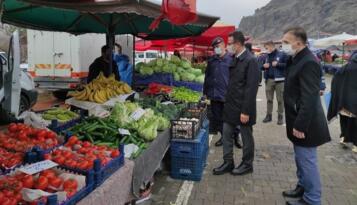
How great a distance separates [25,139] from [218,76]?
15.2 ft

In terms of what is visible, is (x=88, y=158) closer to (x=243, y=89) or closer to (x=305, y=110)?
(x=305, y=110)

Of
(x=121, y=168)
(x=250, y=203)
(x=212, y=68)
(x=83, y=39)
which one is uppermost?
(x=83, y=39)

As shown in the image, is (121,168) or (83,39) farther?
(83,39)

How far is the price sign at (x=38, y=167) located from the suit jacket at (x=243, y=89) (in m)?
3.02

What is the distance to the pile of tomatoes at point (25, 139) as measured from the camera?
3.72 meters

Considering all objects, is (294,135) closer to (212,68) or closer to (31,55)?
(212,68)

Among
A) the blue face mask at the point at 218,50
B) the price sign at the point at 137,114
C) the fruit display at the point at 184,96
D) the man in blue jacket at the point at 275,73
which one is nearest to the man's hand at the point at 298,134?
the price sign at the point at 137,114

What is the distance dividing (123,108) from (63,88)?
938 centimetres

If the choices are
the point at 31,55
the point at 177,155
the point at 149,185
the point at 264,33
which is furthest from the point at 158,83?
the point at 264,33

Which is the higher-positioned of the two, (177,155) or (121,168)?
(121,168)

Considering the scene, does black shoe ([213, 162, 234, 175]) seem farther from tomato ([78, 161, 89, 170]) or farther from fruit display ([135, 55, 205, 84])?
fruit display ([135, 55, 205, 84])

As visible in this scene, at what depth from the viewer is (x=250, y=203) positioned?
4.95 meters

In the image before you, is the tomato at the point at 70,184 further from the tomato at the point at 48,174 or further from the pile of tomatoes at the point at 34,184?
the tomato at the point at 48,174

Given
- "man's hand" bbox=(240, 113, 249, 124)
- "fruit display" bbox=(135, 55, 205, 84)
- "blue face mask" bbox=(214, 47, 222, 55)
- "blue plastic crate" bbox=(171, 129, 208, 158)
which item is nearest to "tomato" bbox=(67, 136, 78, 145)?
"blue plastic crate" bbox=(171, 129, 208, 158)
